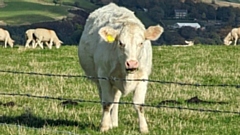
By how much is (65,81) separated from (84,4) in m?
180

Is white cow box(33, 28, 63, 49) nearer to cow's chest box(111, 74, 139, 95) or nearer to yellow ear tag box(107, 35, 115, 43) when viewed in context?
cow's chest box(111, 74, 139, 95)

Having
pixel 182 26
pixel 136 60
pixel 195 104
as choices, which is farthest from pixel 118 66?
pixel 182 26

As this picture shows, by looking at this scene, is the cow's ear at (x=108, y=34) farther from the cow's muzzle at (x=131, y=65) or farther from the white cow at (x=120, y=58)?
the cow's muzzle at (x=131, y=65)

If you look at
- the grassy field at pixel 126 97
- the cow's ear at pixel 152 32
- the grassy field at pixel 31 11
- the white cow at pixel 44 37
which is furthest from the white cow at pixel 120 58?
the grassy field at pixel 31 11

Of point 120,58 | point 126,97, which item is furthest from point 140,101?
point 126,97

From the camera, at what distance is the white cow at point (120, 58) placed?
37.5 feet

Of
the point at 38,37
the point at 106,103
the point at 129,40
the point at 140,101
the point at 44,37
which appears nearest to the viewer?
the point at 129,40

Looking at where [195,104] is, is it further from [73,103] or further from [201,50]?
[201,50]

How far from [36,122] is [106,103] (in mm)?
1507

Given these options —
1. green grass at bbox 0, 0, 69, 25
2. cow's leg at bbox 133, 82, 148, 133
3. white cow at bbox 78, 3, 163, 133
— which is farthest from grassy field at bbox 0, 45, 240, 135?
green grass at bbox 0, 0, 69, 25

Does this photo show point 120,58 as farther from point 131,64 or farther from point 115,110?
point 115,110

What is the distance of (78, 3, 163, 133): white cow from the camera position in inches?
450

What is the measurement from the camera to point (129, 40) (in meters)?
11.4

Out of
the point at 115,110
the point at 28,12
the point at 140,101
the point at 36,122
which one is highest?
the point at 140,101
